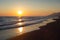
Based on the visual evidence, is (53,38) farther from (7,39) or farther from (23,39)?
(7,39)

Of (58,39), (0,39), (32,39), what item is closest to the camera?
(58,39)

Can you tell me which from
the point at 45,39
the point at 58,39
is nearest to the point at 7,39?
the point at 45,39

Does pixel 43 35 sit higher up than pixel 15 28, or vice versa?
pixel 43 35

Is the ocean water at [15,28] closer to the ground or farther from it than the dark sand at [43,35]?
closer to the ground

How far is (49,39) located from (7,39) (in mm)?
2600

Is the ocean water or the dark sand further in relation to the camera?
the ocean water

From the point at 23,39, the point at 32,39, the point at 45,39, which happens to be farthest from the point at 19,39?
the point at 45,39

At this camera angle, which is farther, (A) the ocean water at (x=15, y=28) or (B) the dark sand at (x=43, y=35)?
(A) the ocean water at (x=15, y=28)

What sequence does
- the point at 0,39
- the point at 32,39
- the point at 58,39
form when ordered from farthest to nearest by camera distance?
the point at 0,39 → the point at 32,39 → the point at 58,39

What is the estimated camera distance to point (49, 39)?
317 inches

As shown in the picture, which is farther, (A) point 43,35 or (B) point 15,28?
(B) point 15,28

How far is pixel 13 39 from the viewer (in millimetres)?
8867

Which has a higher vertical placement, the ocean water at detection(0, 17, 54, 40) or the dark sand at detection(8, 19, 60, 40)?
the dark sand at detection(8, 19, 60, 40)

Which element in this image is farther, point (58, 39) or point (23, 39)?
point (23, 39)
